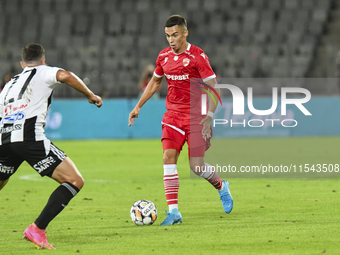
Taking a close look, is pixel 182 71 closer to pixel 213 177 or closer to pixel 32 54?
pixel 213 177

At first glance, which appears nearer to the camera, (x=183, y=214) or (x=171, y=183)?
(x=171, y=183)

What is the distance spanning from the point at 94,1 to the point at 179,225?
24.7 metres

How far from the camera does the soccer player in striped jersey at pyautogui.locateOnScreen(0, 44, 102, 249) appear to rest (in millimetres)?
5012

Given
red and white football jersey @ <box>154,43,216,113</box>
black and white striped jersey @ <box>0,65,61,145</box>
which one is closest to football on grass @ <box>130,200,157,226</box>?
red and white football jersey @ <box>154,43,216,113</box>

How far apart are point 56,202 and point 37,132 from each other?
63 centimetres

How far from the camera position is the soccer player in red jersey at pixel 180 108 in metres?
6.20

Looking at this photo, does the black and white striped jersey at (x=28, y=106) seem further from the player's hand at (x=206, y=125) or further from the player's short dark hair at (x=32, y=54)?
the player's hand at (x=206, y=125)

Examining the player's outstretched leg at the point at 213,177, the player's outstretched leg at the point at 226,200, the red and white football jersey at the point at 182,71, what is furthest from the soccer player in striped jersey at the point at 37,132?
the player's outstretched leg at the point at 226,200

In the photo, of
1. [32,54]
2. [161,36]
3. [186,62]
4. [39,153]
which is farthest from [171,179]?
[161,36]

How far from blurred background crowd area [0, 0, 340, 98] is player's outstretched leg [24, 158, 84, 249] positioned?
Answer: 1568 centimetres

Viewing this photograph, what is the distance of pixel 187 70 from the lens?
20.6 ft

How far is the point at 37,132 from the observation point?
506 cm

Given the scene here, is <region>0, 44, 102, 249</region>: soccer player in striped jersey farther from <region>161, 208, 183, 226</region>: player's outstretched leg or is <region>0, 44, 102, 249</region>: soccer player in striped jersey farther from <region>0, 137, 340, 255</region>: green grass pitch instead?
<region>161, 208, 183, 226</region>: player's outstretched leg

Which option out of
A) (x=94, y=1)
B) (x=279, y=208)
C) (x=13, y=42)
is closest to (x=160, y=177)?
(x=279, y=208)
